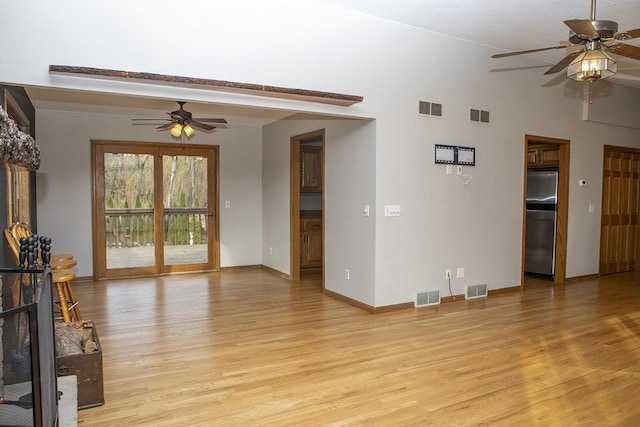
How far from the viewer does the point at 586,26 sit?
283cm

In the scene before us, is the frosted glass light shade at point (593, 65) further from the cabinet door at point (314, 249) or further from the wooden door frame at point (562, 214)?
the cabinet door at point (314, 249)

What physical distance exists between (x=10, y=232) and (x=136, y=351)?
4.59ft

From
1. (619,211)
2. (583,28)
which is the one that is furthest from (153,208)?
(619,211)

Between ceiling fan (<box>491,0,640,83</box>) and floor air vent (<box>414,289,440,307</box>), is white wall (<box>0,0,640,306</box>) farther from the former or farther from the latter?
ceiling fan (<box>491,0,640,83</box>)

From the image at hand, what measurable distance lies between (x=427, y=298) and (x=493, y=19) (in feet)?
10.1

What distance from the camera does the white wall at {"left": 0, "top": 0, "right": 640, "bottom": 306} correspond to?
11.3ft

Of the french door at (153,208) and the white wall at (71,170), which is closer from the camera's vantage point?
the white wall at (71,170)

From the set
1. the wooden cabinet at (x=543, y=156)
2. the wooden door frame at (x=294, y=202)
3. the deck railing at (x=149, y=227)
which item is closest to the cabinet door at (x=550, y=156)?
the wooden cabinet at (x=543, y=156)

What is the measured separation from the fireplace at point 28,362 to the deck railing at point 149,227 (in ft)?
17.2

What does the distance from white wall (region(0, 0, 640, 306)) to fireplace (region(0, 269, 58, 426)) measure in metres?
2.27

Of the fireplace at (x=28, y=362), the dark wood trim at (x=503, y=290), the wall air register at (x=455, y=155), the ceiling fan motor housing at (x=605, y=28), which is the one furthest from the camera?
the dark wood trim at (x=503, y=290)

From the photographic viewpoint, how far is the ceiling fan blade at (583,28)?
9.12 feet

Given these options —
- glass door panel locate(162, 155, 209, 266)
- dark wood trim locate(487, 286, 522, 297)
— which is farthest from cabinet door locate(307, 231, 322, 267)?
dark wood trim locate(487, 286, 522, 297)

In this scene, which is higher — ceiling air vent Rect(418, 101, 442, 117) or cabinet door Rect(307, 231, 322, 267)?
ceiling air vent Rect(418, 101, 442, 117)
